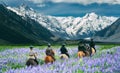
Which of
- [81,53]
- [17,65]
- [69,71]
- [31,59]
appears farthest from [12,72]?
[81,53]

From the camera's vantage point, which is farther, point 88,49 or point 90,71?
point 88,49

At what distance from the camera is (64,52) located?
102 ft

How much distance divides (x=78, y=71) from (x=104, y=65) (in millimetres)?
1943

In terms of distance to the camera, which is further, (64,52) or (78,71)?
(64,52)

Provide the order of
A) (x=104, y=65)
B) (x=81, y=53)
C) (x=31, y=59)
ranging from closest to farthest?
(x=104, y=65), (x=31, y=59), (x=81, y=53)

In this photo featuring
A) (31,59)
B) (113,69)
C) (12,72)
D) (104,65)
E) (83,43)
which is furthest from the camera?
(83,43)

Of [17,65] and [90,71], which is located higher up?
[90,71]

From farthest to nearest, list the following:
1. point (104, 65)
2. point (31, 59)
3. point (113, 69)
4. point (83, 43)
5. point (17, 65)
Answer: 1. point (83, 43)
2. point (17, 65)
3. point (31, 59)
4. point (104, 65)
5. point (113, 69)

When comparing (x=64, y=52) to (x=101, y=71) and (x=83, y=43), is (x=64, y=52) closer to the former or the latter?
(x=83, y=43)

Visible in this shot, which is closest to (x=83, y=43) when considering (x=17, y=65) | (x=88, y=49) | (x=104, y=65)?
(x=88, y=49)

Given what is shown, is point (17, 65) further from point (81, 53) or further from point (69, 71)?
point (69, 71)

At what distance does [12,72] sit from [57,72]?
1.88 m

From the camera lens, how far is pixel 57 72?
44.0ft

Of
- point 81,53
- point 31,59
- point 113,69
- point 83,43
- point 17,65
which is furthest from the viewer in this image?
point 83,43
